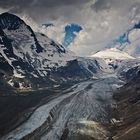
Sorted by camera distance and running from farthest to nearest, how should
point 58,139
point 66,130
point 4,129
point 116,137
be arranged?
point 4,129 < point 66,130 < point 58,139 < point 116,137

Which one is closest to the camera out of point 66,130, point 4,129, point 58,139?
point 58,139

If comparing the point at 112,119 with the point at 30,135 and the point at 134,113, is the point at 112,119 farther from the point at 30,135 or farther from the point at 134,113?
the point at 30,135

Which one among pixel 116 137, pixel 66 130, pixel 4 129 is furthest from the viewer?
pixel 4 129

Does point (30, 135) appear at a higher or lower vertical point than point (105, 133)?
higher

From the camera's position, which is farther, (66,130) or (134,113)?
→ (134,113)

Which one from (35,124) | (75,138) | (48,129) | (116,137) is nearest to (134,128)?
(116,137)

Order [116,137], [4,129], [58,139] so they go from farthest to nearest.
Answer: [4,129] → [58,139] → [116,137]

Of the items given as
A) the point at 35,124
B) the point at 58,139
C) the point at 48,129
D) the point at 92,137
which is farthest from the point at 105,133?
the point at 35,124

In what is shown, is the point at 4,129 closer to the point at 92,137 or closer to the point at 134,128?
the point at 92,137

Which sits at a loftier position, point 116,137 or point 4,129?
point 4,129
